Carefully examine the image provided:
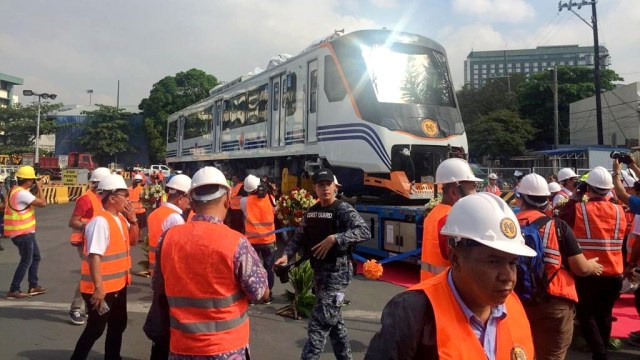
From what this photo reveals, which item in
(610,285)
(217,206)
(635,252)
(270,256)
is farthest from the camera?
(270,256)

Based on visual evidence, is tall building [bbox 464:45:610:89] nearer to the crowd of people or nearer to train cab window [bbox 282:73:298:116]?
train cab window [bbox 282:73:298:116]

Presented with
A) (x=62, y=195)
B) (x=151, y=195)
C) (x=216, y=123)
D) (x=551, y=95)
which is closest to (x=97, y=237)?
(x=151, y=195)

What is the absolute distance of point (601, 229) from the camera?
15.0 feet

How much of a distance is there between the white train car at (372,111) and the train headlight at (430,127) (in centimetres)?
2

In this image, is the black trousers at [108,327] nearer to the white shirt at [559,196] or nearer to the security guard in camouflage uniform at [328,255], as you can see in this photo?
the security guard in camouflage uniform at [328,255]

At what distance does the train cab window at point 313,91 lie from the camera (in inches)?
413

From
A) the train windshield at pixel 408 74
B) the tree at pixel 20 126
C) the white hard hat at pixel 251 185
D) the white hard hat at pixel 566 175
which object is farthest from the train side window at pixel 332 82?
the tree at pixel 20 126

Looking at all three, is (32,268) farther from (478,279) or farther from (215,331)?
(478,279)

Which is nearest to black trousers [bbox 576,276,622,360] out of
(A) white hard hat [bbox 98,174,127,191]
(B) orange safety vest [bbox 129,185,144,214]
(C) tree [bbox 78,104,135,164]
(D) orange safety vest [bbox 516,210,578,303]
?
(D) orange safety vest [bbox 516,210,578,303]

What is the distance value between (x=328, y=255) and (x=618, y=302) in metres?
5.19

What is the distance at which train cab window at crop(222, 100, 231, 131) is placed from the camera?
15.9m

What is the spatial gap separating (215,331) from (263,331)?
3.07 metres

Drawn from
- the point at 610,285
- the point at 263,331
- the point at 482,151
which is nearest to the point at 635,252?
the point at 610,285

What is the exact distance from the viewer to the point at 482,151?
33469 mm
